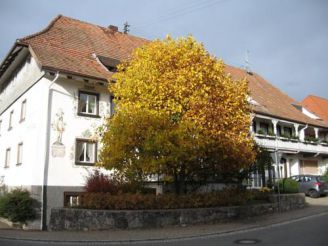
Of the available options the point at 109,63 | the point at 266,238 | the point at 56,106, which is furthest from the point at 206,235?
the point at 109,63

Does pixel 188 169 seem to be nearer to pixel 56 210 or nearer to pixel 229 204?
pixel 229 204

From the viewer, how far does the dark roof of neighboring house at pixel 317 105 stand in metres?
47.2

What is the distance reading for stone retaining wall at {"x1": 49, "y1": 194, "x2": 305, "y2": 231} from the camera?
14.6m

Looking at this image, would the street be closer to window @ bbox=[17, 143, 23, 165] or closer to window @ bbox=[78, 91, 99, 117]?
window @ bbox=[78, 91, 99, 117]

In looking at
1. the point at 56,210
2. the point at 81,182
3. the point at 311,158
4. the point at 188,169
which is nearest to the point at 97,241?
the point at 56,210

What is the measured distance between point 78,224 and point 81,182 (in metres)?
5.95

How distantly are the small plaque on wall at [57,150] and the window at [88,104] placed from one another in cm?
209

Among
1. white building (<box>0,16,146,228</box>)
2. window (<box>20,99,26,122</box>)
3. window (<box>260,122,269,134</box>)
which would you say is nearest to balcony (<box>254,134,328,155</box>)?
window (<box>260,122,269,134</box>)

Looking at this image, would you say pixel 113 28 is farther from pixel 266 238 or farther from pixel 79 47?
pixel 266 238

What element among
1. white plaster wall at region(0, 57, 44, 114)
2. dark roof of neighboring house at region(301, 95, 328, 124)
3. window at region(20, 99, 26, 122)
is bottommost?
window at region(20, 99, 26, 122)

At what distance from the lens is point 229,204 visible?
17000 millimetres

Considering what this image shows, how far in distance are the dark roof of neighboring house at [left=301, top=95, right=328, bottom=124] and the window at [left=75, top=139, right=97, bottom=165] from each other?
3162 cm

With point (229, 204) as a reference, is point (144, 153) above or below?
above

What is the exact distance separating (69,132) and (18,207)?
4290mm
